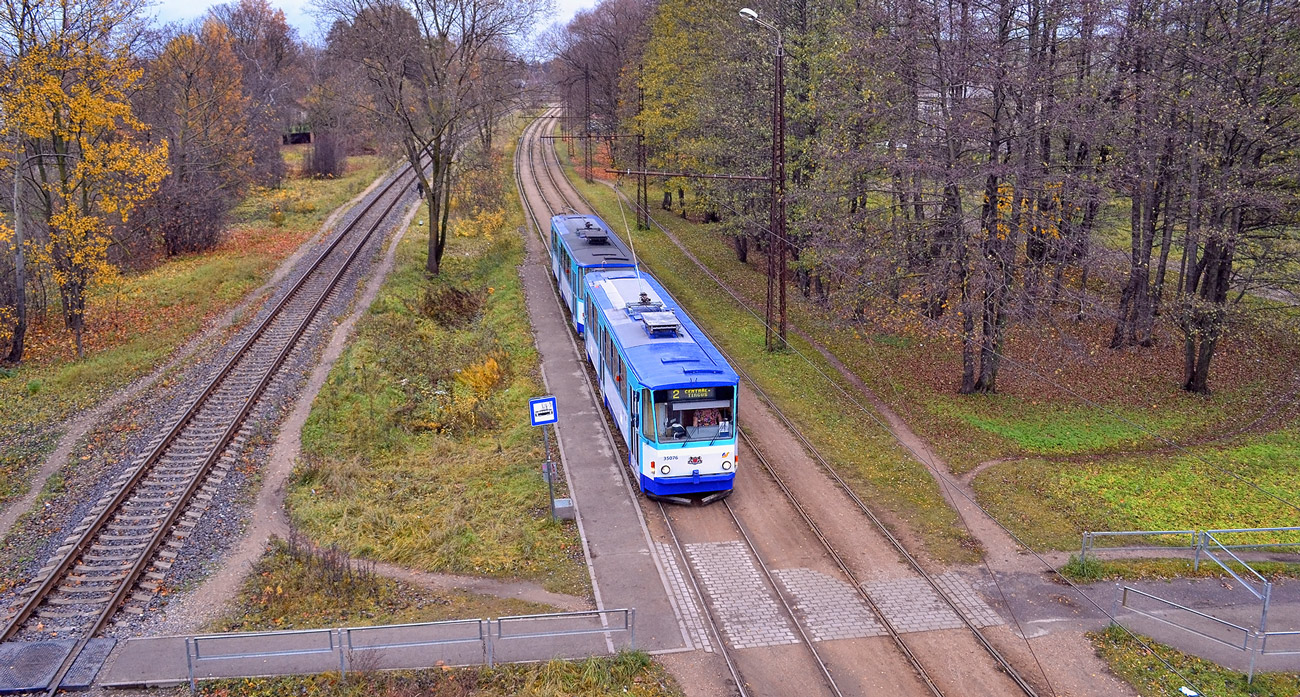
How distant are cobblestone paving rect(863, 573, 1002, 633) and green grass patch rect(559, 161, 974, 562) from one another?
1.14m

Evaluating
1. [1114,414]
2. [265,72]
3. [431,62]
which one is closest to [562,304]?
[431,62]

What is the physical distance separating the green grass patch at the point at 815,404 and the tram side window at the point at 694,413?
2.25 meters

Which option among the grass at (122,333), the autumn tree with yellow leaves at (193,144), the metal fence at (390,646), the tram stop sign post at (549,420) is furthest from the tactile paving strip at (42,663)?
the autumn tree with yellow leaves at (193,144)

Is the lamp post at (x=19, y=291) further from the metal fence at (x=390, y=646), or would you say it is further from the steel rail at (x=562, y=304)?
the metal fence at (x=390, y=646)

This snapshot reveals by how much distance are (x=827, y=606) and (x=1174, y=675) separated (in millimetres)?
4843

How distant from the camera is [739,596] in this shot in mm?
13633

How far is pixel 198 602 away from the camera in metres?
12.9

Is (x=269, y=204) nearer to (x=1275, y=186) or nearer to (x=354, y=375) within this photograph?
(x=354, y=375)

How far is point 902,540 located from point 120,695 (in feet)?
41.0

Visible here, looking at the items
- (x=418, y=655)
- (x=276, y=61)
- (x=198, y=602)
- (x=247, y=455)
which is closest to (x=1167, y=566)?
(x=418, y=655)

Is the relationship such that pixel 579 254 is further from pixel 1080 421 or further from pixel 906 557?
pixel 906 557

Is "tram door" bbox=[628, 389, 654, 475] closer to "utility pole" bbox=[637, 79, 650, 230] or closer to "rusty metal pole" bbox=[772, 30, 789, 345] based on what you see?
"rusty metal pole" bbox=[772, 30, 789, 345]

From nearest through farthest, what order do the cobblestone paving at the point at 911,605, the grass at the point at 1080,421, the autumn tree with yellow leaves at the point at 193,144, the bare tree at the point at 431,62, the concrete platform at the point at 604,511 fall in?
the cobblestone paving at the point at 911,605, the concrete platform at the point at 604,511, the grass at the point at 1080,421, the bare tree at the point at 431,62, the autumn tree with yellow leaves at the point at 193,144

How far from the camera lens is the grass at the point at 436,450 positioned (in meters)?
14.8
